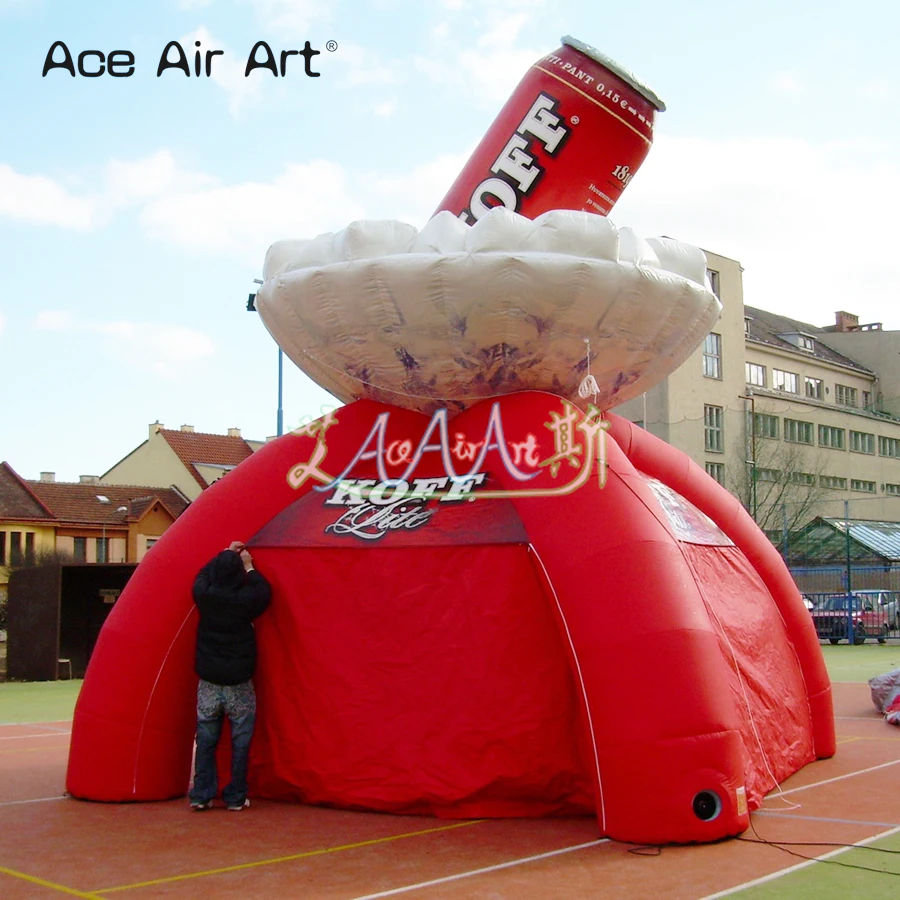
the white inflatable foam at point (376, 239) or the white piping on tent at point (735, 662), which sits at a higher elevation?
the white inflatable foam at point (376, 239)

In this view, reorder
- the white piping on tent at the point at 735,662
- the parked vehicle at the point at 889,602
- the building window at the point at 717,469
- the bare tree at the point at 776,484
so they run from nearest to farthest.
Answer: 1. the white piping on tent at the point at 735,662
2. the parked vehicle at the point at 889,602
3. the building window at the point at 717,469
4. the bare tree at the point at 776,484

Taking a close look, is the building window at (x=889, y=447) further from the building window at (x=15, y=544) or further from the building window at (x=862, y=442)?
the building window at (x=15, y=544)

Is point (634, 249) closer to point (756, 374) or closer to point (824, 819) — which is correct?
point (824, 819)

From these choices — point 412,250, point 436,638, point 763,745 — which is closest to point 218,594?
point 436,638

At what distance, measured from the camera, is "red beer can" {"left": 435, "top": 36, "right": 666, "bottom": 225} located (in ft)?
21.9

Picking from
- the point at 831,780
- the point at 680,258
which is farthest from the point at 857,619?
the point at 680,258

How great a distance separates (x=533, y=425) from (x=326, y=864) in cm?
256

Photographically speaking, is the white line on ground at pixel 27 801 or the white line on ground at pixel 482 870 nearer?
the white line on ground at pixel 482 870

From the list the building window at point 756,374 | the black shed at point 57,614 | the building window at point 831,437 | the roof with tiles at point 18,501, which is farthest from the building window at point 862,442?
the black shed at point 57,614

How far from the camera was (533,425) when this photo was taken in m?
6.44

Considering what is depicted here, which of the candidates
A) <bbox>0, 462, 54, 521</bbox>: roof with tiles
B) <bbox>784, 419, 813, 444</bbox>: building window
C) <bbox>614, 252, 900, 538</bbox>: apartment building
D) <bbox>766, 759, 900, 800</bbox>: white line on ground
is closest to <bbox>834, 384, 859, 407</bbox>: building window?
<bbox>614, 252, 900, 538</bbox>: apartment building

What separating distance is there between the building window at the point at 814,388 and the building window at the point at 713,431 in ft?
39.9

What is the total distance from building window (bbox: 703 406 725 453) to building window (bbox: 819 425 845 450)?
6186 mm

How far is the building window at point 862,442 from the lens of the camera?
44.5 metres
